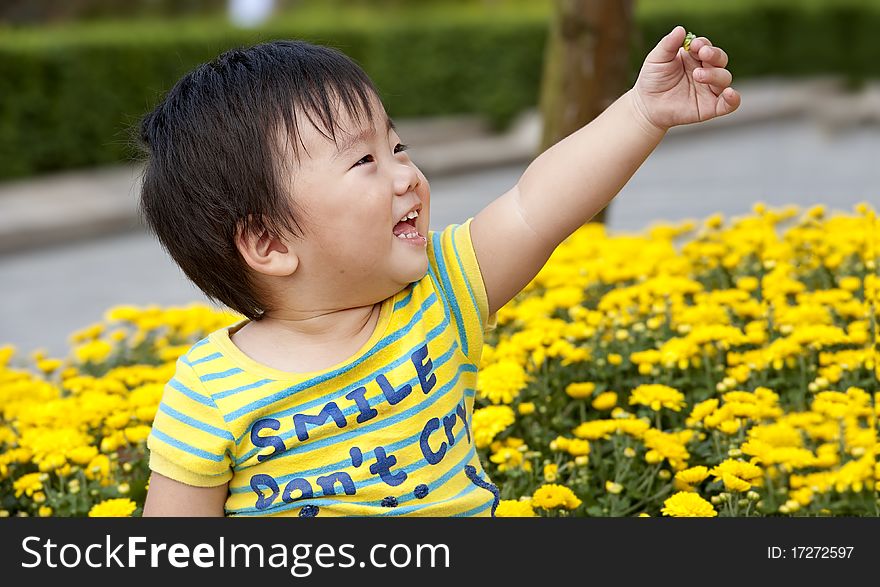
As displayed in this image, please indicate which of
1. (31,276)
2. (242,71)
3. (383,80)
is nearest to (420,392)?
(242,71)

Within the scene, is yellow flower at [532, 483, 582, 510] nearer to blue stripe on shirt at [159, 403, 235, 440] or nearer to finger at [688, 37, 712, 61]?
blue stripe on shirt at [159, 403, 235, 440]

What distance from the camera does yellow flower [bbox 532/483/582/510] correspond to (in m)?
2.14

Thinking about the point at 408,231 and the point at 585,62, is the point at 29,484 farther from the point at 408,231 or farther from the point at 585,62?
the point at 585,62

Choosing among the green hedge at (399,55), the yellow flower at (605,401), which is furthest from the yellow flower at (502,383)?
the green hedge at (399,55)

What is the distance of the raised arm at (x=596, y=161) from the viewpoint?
1781mm

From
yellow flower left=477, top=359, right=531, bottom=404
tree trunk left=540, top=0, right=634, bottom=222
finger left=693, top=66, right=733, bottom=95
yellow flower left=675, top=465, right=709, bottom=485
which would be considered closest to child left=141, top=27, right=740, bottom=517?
finger left=693, top=66, right=733, bottom=95

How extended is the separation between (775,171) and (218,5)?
12993 millimetres

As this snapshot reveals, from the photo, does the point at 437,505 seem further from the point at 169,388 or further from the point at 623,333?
the point at 623,333

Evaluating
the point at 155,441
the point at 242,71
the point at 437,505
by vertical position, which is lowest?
the point at 437,505

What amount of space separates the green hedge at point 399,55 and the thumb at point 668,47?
230 inches

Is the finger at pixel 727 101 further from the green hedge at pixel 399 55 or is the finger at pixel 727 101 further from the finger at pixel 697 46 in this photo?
the green hedge at pixel 399 55

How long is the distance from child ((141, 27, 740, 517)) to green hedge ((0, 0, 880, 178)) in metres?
5.74

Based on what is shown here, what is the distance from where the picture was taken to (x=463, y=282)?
1926 millimetres

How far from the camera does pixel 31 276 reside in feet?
27.8
